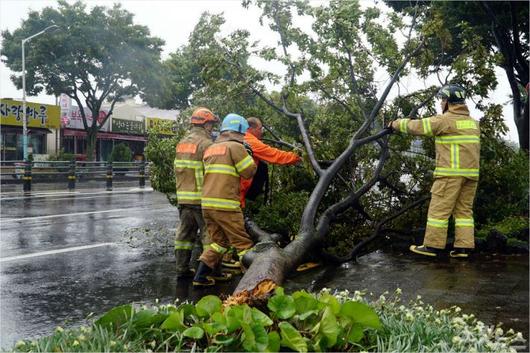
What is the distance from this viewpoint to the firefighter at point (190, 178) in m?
5.69

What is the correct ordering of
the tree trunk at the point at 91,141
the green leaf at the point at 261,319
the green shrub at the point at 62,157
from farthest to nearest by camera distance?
1. the tree trunk at the point at 91,141
2. the green shrub at the point at 62,157
3. the green leaf at the point at 261,319

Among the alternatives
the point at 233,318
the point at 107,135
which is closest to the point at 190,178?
the point at 233,318

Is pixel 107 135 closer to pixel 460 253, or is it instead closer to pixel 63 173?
pixel 63 173

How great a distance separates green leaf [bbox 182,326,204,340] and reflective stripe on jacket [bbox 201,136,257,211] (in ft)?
8.61

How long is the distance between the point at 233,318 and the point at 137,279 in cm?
343

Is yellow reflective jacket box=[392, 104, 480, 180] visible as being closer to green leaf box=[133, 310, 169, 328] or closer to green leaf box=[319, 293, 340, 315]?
green leaf box=[319, 293, 340, 315]

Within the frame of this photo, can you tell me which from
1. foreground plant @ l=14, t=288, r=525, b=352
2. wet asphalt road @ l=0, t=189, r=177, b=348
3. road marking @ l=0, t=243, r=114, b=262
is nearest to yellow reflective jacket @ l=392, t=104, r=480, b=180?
wet asphalt road @ l=0, t=189, r=177, b=348

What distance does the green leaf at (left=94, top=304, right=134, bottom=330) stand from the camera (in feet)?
8.81

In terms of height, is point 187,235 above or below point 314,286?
above

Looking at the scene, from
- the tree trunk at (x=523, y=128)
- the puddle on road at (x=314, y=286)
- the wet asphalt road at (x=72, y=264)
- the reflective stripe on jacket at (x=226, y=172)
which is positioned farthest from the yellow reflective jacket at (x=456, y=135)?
the tree trunk at (x=523, y=128)

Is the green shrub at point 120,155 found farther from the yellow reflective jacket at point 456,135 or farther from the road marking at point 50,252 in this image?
the yellow reflective jacket at point 456,135

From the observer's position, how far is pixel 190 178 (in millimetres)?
5730

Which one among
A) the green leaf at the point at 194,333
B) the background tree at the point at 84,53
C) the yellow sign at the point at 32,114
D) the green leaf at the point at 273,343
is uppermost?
the background tree at the point at 84,53

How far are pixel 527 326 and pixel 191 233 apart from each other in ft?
11.3
